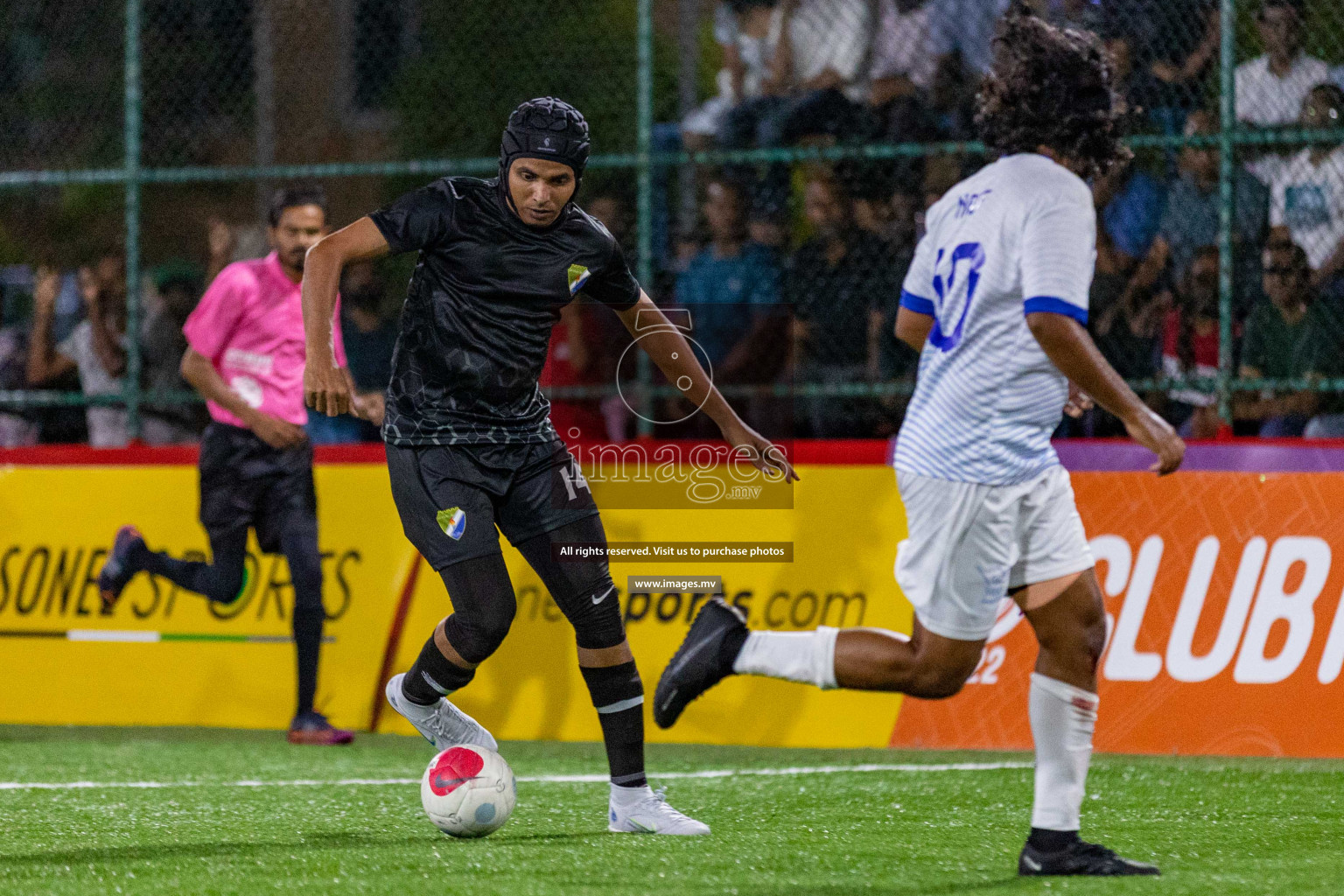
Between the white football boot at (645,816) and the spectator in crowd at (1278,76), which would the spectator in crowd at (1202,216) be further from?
the white football boot at (645,816)

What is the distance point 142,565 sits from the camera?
8.15 metres

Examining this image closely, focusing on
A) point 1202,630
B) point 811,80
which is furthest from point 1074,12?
point 1202,630

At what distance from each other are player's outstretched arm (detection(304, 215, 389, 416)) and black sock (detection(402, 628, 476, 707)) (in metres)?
0.86

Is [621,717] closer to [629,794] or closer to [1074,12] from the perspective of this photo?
[629,794]

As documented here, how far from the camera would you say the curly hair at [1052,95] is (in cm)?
450

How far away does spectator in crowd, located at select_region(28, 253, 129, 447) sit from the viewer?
412 inches

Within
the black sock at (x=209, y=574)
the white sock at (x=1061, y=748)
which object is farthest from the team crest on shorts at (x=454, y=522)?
the black sock at (x=209, y=574)

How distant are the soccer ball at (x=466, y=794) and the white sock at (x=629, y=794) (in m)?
0.36

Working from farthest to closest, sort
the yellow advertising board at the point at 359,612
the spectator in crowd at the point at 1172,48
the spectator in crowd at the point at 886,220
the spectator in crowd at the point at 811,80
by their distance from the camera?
the spectator in crowd at the point at 811,80, the spectator in crowd at the point at 886,220, the spectator in crowd at the point at 1172,48, the yellow advertising board at the point at 359,612

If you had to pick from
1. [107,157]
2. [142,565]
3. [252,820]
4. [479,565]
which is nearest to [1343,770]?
[479,565]

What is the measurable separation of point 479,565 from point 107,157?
1333 centimetres

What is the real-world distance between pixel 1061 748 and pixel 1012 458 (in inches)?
28.3

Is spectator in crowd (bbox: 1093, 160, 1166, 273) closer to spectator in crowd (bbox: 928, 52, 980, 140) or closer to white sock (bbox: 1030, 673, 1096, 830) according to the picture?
spectator in crowd (bbox: 928, 52, 980, 140)

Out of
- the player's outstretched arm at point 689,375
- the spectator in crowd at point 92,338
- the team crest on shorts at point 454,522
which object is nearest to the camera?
the team crest on shorts at point 454,522
